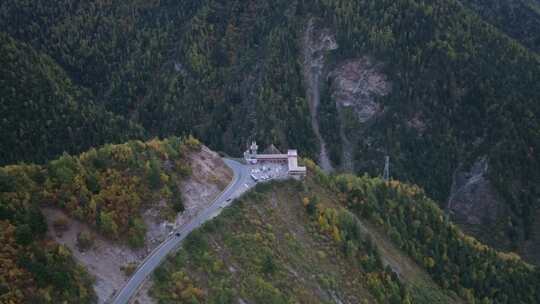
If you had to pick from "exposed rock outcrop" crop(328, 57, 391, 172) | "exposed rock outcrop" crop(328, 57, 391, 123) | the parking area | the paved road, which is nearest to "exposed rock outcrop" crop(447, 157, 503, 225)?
"exposed rock outcrop" crop(328, 57, 391, 172)

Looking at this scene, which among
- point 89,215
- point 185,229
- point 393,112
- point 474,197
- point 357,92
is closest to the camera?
point 89,215

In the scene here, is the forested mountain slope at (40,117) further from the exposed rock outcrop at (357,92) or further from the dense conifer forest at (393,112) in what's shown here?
the exposed rock outcrop at (357,92)

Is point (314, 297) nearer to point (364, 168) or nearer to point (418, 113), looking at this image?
point (364, 168)

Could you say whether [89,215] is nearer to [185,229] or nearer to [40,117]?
[185,229]

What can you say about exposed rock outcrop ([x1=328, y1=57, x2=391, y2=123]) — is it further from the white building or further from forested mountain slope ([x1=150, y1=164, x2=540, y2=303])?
the white building

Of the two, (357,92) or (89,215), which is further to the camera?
(357,92)

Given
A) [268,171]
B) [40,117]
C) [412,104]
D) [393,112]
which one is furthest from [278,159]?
[412,104]

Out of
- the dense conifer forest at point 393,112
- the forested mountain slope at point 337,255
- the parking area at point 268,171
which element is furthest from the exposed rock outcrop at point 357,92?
the parking area at point 268,171
